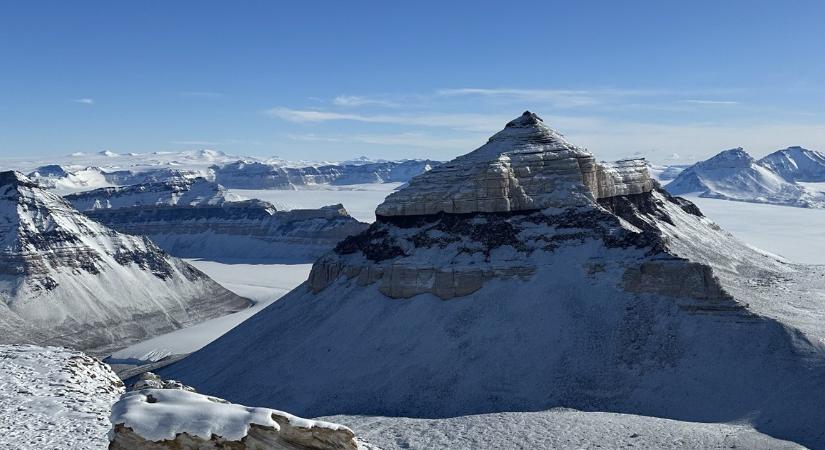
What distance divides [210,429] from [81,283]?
97167mm

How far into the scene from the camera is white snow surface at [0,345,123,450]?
27.5 metres

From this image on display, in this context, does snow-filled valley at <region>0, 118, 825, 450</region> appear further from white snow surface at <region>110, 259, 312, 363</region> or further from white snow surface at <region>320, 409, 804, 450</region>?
white snow surface at <region>110, 259, 312, 363</region>

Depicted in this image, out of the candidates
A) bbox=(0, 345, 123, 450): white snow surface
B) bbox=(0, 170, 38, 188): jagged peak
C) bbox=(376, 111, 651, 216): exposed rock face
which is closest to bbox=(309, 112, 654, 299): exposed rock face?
bbox=(376, 111, 651, 216): exposed rock face

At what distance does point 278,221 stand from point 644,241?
5871 inches

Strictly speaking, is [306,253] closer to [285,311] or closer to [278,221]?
[278,221]

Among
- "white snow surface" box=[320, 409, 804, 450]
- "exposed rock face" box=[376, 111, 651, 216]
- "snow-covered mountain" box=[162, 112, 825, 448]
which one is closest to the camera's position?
"white snow surface" box=[320, 409, 804, 450]

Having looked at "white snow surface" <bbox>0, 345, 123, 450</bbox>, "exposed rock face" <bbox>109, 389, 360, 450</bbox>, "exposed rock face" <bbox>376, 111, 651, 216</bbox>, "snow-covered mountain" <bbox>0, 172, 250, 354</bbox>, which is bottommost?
"snow-covered mountain" <bbox>0, 172, 250, 354</bbox>

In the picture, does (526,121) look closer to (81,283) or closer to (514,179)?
(514,179)

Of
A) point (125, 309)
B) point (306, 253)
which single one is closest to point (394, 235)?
point (125, 309)

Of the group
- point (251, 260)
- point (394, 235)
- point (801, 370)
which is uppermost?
point (394, 235)

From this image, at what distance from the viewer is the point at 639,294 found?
57.4m

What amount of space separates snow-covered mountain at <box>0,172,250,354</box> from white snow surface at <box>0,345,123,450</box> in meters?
62.7

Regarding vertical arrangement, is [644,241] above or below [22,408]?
above

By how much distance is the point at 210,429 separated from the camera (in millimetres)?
21047
